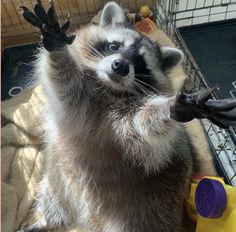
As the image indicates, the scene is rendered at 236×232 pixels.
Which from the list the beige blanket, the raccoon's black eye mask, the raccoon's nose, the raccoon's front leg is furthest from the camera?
the beige blanket

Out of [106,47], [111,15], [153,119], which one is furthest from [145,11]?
[153,119]

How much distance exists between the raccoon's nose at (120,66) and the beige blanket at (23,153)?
2.28 feet

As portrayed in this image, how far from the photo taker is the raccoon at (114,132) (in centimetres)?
151

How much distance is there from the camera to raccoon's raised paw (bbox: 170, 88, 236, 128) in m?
1.14

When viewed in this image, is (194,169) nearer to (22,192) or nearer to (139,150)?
(139,150)

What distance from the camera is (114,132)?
1.53 meters

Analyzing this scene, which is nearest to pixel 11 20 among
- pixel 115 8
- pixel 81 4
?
pixel 81 4

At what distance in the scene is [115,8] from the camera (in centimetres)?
192

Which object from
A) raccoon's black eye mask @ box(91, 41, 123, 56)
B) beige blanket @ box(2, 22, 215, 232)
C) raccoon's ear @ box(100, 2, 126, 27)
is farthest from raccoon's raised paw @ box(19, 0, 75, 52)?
beige blanket @ box(2, 22, 215, 232)

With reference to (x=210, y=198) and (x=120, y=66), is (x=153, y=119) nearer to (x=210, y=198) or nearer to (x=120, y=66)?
(x=120, y=66)

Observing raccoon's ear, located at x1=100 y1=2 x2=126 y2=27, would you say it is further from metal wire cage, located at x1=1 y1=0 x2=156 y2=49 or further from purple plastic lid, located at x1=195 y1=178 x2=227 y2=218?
metal wire cage, located at x1=1 y1=0 x2=156 y2=49

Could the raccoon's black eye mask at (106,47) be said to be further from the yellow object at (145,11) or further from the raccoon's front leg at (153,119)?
the yellow object at (145,11)

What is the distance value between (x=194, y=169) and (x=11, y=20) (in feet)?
5.98

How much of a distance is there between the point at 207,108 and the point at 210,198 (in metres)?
0.57
